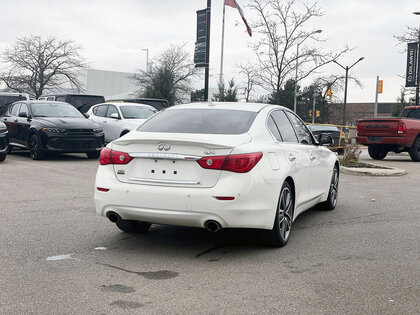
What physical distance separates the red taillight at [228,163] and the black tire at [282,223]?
2.22 ft

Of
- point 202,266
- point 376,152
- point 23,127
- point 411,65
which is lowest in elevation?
point 202,266

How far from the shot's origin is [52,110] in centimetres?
1571

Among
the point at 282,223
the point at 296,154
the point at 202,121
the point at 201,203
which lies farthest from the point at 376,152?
the point at 201,203

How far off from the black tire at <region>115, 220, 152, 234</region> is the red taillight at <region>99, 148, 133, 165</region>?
803 mm

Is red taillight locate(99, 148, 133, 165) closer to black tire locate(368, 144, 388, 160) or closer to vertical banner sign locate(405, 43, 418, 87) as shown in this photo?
black tire locate(368, 144, 388, 160)

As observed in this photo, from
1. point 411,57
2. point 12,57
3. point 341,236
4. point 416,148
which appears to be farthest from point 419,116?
point 12,57

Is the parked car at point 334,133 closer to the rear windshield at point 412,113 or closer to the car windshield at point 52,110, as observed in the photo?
the rear windshield at point 412,113

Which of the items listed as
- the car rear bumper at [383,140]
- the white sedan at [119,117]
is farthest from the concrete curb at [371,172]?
the white sedan at [119,117]

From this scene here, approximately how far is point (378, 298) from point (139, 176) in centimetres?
242

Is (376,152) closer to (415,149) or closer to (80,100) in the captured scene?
(415,149)

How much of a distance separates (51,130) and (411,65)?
2427cm

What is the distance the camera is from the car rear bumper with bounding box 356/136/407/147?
1805 centimetres

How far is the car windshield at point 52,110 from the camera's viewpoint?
50.8 ft

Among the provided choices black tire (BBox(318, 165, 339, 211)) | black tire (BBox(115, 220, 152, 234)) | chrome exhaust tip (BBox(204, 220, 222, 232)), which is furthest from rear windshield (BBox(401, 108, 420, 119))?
chrome exhaust tip (BBox(204, 220, 222, 232))
